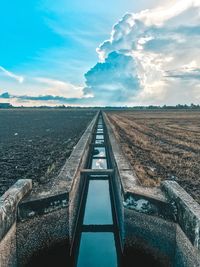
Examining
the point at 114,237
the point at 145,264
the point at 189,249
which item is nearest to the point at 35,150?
the point at 114,237

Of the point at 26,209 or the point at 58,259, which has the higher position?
the point at 26,209

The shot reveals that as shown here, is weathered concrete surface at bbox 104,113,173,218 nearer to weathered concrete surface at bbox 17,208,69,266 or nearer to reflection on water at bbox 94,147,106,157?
weathered concrete surface at bbox 17,208,69,266

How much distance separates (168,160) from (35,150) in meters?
6.48

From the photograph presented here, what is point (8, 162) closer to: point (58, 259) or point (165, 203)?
point (58, 259)

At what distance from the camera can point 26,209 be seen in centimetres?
520

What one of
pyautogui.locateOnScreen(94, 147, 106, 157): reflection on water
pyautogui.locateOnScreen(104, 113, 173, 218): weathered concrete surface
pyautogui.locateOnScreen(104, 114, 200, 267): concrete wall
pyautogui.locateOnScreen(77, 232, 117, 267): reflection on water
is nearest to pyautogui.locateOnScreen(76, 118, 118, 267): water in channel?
pyautogui.locateOnScreen(77, 232, 117, 267): reflection on water

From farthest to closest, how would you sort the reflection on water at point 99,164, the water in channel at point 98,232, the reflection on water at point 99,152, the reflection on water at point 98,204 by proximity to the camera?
the reflection on water at point 99,152 < the reflection on water at point 99,164 < the reflection on water at point 98,204 < the water in channel at point 98,232

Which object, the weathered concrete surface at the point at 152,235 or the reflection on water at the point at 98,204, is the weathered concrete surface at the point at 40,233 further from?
the reflection on water at the point at 98,204

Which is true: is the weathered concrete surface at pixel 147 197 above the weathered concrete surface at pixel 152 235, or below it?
above

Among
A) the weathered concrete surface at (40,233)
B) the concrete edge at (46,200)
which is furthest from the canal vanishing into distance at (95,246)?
the concrete edge at (46,200)

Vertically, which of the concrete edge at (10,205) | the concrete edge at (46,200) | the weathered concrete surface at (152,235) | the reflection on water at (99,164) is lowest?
the reflection on water at (99,164)

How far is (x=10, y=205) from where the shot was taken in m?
4.73

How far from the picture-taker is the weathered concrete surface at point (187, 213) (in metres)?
4.09

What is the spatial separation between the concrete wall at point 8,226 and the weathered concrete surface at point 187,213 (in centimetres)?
262
